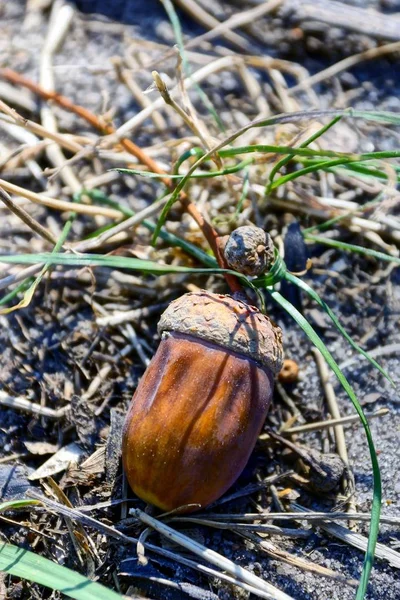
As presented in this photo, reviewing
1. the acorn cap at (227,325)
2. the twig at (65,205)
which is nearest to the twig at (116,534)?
the acorn cap at (227,325)

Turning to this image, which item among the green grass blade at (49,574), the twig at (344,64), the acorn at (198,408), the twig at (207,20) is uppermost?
the twig at (207,20)

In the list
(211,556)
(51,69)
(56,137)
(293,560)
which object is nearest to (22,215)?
(56,137)

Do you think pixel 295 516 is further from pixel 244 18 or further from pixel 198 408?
pixel 244 18

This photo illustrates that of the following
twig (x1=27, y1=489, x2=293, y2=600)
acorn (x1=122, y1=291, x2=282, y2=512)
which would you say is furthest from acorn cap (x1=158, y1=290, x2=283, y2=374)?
twig (x1=27, y1=489, x2=293, y2=600)

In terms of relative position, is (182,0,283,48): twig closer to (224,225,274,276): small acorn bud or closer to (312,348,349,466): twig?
(224,225,274,276): small acorn bud

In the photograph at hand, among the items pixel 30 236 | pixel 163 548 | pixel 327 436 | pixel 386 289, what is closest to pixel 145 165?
pixel 30 236

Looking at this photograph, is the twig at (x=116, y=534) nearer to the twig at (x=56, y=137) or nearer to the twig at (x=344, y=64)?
the twig at (x=56, y=137)
